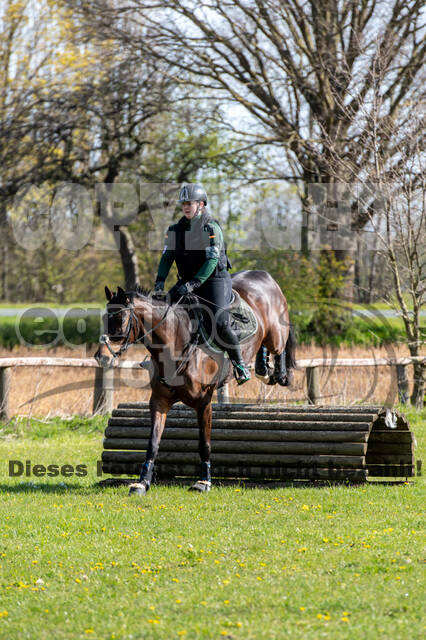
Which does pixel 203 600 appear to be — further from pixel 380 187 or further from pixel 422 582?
pixel 380 187

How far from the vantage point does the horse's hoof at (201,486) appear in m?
8.35

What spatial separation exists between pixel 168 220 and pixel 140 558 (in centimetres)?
1924

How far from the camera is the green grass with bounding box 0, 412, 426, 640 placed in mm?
4453

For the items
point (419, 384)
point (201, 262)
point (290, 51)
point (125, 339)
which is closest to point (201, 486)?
point (125, 339)

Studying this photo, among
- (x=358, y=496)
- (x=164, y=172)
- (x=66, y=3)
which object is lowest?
(x=358, y=496)

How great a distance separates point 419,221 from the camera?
51.0ft

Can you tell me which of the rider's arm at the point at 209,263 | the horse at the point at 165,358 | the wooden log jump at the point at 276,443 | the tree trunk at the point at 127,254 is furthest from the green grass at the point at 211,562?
the tree trunk at the point at 127,254

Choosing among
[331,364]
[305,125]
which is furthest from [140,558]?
[305,125]

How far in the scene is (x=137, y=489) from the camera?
315 inches

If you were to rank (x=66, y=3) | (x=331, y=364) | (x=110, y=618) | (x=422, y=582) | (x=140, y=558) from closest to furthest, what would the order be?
(x=110, y=618), (x=422, y=582), (x=140, y=558), (x=331, y=364), (x=66, y=3)

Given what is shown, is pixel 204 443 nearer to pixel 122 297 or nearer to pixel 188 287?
pixel 188 287

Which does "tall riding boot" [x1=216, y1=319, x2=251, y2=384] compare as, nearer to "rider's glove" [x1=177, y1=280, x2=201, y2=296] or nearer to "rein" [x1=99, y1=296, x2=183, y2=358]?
"rider's glove" [x1=177, y1=280, x2=201, y2=296]

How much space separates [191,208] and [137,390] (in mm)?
8019

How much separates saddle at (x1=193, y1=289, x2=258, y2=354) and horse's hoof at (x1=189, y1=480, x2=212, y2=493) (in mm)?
1426
